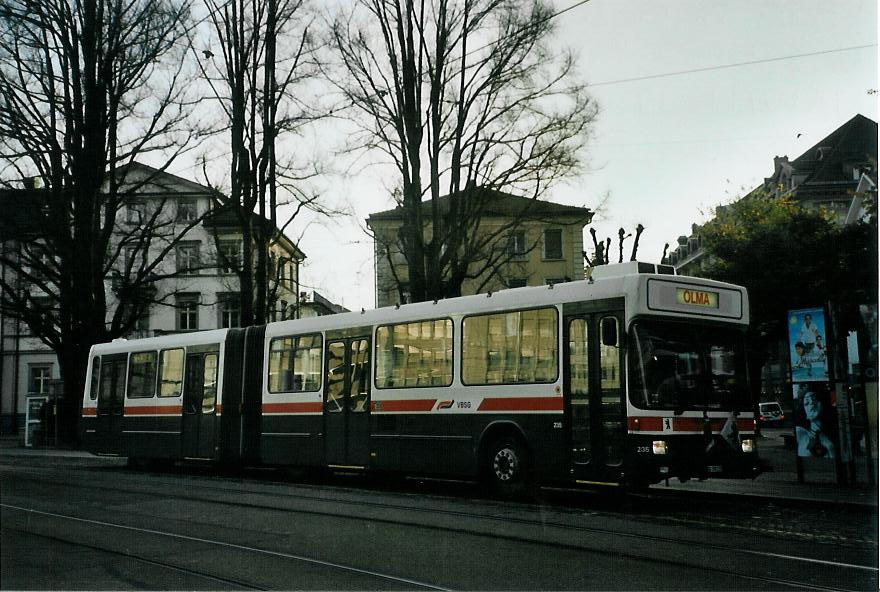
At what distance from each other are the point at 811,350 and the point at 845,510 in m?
2.99

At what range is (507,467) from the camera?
12.6m

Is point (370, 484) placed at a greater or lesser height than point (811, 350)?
lesser

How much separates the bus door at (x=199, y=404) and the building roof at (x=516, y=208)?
7.25m

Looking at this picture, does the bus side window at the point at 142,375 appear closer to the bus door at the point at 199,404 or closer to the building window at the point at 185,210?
the bus door at the point at 199,404

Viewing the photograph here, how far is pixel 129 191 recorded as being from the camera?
82.8 feet

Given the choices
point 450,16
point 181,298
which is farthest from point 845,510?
point 181,298

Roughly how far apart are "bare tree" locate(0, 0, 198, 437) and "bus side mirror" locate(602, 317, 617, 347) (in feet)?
31.7

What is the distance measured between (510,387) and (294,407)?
492cm

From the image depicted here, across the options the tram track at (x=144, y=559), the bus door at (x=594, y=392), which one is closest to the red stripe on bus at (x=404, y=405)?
the bus door at (x=594, y=392)

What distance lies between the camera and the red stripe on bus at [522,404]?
12.0 metres

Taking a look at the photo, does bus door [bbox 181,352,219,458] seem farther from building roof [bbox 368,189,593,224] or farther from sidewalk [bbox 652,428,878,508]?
sidewalk [bbox 652,428,878,508]

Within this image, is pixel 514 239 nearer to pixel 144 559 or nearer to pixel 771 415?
pixel 144 559

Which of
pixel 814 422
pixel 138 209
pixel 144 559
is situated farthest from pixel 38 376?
pixel 144 559

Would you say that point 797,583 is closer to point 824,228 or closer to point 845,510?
point 845,510
